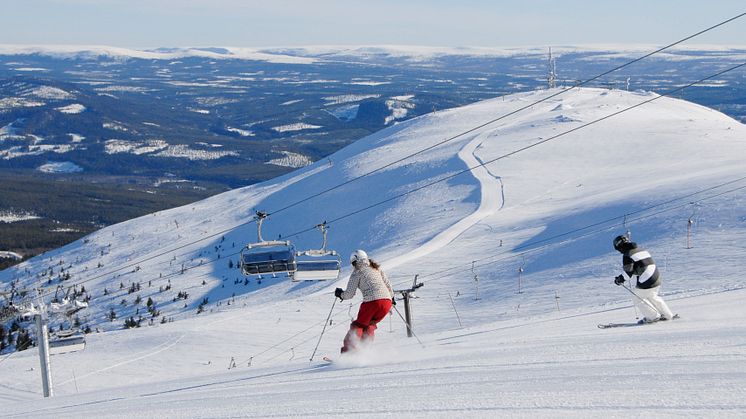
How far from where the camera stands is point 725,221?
81.1 ft

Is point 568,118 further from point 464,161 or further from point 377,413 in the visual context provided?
point 377,413

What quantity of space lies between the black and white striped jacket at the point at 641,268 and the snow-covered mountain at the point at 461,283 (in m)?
0.75

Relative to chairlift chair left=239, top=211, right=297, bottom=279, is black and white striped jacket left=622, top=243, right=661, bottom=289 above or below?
above

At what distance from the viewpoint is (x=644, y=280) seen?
36.3 ft

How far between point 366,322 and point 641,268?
11.9 feet

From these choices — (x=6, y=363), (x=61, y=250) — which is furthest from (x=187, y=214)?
(x=6, y=363)

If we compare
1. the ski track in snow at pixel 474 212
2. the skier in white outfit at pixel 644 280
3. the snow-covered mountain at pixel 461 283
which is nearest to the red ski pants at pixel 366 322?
the snow-covered mountain at pixel 461 283

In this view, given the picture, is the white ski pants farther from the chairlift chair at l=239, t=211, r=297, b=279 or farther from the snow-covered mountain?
the chairlift chair at l=239, t=211, r=297, b=279

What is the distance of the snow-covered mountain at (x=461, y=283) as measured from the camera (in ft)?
26.8

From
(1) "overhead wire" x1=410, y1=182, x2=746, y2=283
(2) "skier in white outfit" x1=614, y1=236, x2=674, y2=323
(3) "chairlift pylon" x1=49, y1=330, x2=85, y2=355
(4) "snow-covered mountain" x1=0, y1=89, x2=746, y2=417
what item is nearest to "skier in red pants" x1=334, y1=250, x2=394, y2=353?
(4) "snow-covered mountain" x1=0, y1=89, x2=746, y2=417

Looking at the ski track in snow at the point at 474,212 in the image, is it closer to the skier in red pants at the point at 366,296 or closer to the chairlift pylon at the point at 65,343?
the chairlift pylon at the point at 65,343

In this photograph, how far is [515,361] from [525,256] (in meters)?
18.0

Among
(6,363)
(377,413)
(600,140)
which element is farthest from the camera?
(600,140)

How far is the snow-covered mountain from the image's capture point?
8.16 m
